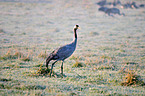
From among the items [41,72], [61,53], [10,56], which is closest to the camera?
[61,53]

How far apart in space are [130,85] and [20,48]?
6.17 metres

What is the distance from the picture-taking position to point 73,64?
810 cm

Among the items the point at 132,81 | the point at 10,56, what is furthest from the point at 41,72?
the point at 132,81

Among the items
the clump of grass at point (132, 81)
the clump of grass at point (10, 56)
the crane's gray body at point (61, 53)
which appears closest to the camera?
the clump of grass at point (132, 81)

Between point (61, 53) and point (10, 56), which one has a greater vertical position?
point (61, 53)

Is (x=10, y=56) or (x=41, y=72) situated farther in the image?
(x=10, y=56)

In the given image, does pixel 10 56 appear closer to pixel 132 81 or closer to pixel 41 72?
pixel 41 72

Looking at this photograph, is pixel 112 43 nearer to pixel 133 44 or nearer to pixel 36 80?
pixel 133 44

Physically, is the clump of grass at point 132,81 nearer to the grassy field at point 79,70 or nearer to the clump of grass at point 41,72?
the grassy field at point 79,70

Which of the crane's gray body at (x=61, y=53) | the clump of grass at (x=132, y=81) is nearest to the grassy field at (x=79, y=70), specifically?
the clump of grass at (x=132, y=81)

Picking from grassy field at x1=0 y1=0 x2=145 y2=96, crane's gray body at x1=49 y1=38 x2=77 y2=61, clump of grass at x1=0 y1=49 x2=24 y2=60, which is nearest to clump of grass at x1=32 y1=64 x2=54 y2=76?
grassy field at x1=0 y1=0 x2=145 y2=96

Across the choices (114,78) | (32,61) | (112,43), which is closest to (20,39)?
(32,61)

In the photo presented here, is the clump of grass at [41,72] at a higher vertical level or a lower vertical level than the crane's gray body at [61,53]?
lower

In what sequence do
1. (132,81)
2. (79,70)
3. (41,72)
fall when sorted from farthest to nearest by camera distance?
(79,70) < (41,72) < (132,81)
